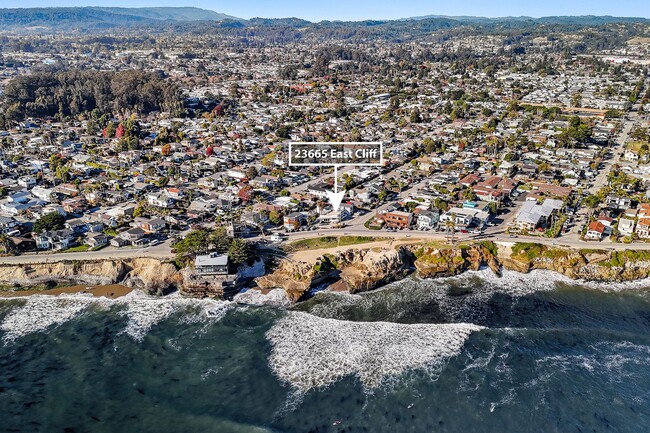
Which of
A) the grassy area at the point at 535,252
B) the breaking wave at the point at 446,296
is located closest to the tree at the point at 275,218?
the breaking wave at the point at 446,296

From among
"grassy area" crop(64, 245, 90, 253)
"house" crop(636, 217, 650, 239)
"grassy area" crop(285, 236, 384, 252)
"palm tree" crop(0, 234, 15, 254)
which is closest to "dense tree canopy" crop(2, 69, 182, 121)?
"grassy area" crop(64, 245, 90, 253)

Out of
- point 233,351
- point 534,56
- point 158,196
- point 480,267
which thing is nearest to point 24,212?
point 158,196

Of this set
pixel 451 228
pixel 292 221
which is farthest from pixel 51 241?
pixel 451 228

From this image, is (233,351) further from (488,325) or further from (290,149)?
(290,149)

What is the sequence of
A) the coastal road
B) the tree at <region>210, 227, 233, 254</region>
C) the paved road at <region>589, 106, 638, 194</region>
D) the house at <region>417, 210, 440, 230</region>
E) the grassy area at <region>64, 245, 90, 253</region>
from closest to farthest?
the tree at <region>210, 227, 233, 254</region> → the coastal road → the grassy area at <region>64, 245, 90, 253</region> → the house at <region>417, 210, 440, 230</region> → the paved road at <region>589, 106, 638, 194</region>

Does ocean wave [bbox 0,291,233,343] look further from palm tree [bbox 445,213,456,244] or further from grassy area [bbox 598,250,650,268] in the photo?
grassy area [bbox 598,250,650,268]

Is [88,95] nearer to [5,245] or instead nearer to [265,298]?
[5,245]
